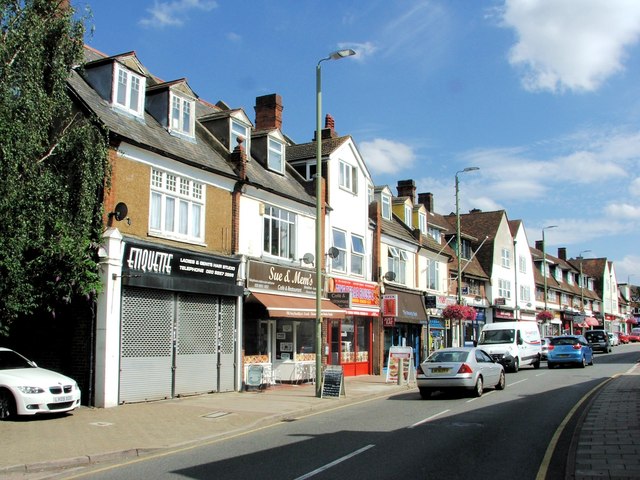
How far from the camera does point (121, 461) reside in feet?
31.5

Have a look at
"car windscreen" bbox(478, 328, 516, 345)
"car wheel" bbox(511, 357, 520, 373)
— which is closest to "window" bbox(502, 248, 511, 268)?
"car windscreen" bbox(478, 328, 516, 345)

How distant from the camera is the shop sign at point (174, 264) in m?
15.8

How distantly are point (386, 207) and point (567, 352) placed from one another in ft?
38.5

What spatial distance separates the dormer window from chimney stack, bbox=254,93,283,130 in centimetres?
756

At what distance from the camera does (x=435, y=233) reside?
40.9 meters

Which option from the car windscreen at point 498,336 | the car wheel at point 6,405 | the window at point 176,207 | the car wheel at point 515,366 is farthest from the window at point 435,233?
the car wheel at point 6,405

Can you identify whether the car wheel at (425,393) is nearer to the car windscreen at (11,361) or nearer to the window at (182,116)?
the car windscreen at (11,361)

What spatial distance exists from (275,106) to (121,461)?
20.2m

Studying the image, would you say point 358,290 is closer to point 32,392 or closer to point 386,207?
point 386,207

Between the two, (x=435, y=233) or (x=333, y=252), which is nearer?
(x=333, y=252)

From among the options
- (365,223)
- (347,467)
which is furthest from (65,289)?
(365,223)

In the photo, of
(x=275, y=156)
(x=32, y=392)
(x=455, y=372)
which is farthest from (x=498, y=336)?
(x=32, y=392)

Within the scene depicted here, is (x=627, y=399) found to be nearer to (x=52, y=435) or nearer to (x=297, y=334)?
(x=297, y=334)

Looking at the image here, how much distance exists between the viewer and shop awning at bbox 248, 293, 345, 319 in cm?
1978
